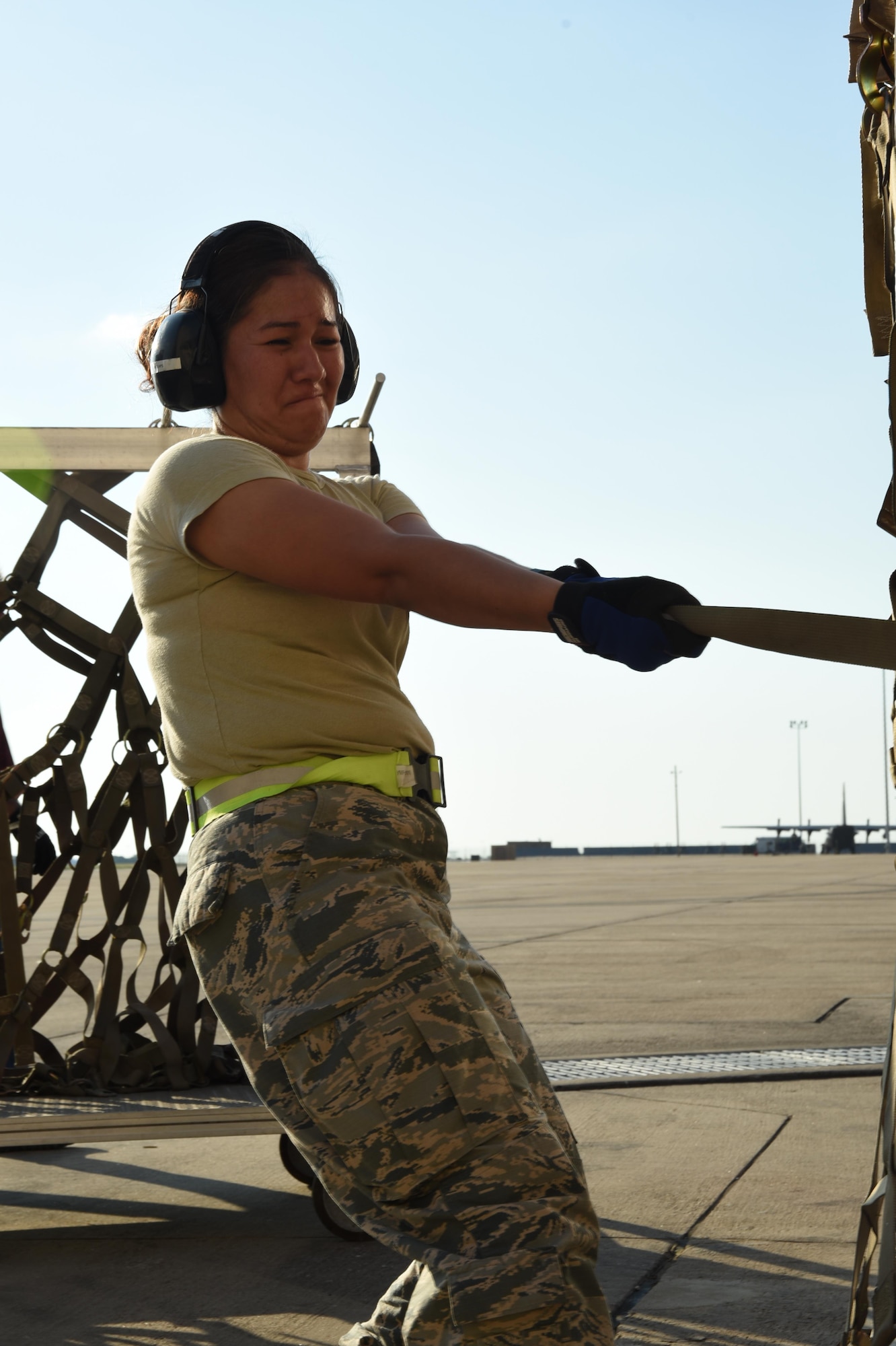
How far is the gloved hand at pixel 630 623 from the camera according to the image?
1.66 meters

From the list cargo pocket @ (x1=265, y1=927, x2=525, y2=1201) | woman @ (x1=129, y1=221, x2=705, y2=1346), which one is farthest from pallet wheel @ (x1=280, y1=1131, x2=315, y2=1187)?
cargo pocket @ (x1=265, y1=927, x2=525, y2=1201)

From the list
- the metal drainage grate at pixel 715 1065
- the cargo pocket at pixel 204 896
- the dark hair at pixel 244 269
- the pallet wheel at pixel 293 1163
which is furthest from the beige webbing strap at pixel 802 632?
the metal drainage grate at pixel 715 1065

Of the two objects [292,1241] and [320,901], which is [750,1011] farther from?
[320,901]

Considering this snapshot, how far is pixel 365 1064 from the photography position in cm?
179

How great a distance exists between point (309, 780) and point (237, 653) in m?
0.21

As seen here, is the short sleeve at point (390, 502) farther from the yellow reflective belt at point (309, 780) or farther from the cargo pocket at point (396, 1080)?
the cargo pocket at point (396, 1080)

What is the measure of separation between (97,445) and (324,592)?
2.27 meters

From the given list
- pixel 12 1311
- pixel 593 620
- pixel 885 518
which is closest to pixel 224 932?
pixel 593 620

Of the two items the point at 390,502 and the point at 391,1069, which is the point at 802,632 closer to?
the point at 391,1069

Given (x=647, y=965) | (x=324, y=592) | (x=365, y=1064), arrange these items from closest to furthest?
(x=365, y=1064)
(x=324, y=592)
(x=647, y=965)

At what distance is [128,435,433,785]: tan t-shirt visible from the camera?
1994 millimetres

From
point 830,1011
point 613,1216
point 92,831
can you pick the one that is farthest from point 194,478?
point 830,1011

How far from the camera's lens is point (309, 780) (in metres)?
1.98

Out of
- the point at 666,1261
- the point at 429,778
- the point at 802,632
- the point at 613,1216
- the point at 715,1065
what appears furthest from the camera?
the point at 715,1065
